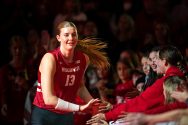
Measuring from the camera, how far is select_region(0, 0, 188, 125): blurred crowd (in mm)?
9617

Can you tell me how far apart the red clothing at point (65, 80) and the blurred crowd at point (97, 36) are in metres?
0.88

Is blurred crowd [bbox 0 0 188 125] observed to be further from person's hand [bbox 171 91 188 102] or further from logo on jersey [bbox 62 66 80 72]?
person's hand [bbox 171 91 188 102]

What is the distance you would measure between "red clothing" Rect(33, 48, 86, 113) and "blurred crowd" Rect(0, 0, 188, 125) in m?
0.88

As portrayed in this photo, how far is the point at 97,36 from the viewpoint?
1106 cm

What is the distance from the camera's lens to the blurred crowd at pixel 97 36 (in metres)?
9.62

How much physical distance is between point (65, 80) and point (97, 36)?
11.0 ft

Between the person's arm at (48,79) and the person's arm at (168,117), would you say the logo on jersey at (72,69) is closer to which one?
the person's arm at (48,79)

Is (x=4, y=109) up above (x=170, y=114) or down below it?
below

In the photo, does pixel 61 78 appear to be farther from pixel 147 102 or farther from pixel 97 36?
pixel 97 36

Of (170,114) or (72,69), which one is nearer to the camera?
(170,114)

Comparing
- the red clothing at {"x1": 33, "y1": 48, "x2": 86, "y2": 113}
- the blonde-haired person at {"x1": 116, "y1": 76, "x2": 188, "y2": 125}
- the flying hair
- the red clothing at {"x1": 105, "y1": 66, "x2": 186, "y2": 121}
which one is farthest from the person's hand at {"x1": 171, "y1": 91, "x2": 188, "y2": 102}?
the flying hair

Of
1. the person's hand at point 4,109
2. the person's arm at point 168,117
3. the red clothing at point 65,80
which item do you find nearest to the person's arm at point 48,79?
the red clothing at point 65,80

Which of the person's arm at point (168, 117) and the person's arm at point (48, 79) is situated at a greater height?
the person's arm at point (48, 79)

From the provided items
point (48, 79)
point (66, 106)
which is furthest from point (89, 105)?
point (48, 79)
